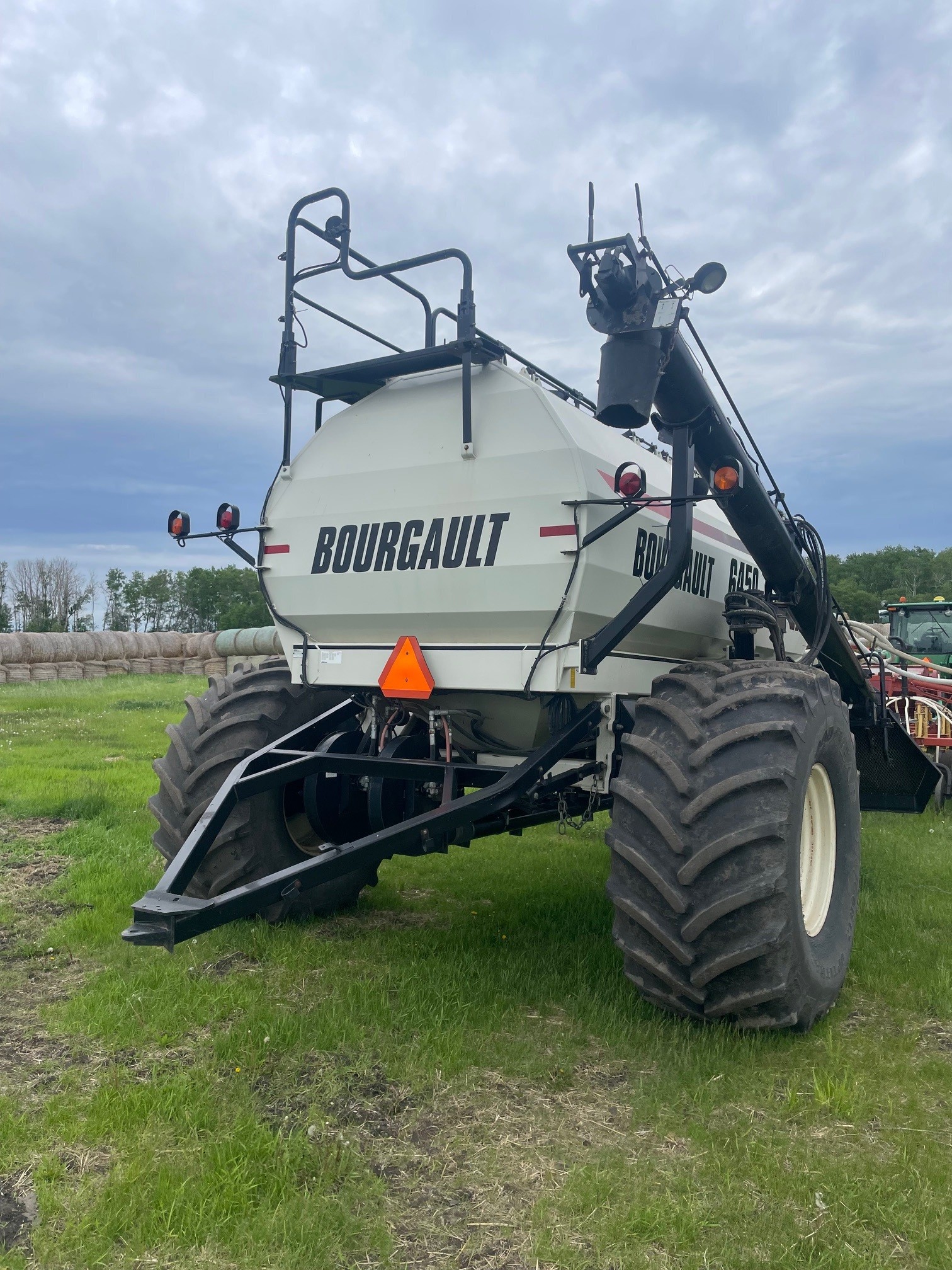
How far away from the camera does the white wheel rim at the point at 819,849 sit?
186 inches

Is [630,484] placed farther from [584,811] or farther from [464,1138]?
[464,1138]

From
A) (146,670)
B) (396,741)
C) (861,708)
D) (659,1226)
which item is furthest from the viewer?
(146,670)

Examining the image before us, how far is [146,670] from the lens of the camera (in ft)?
100

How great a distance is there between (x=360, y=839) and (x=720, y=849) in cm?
175

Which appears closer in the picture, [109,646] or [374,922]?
[374,922]

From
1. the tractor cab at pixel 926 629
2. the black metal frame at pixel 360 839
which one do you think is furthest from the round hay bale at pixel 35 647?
the black metal frame at pixel 360 839

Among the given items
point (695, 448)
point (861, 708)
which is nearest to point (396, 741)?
point (695, 448)

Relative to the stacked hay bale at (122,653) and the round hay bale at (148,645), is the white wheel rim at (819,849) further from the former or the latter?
the round hay bale at (148,645)

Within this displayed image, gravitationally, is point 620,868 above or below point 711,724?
below

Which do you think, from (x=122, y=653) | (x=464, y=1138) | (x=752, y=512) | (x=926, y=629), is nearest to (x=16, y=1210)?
(x=464, y=1138)

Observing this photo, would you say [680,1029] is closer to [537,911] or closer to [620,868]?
[620,868]

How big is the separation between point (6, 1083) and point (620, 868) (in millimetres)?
2451

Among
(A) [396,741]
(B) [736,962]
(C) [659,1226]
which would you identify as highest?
(A) [396,741]

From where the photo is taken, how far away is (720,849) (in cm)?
367
